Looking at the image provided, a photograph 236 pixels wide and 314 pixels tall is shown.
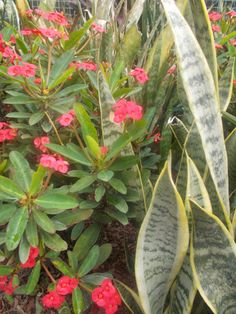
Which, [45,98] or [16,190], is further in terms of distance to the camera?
[45,98]

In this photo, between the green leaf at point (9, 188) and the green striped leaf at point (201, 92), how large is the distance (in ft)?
1.33

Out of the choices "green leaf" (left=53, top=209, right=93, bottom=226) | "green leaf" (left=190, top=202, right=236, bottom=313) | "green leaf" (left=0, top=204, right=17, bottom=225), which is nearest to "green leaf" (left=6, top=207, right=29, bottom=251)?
"green leaf" (left=0, top=204, right=17, bottom=225)

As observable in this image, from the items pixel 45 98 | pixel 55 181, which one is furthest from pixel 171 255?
pixel 45 98

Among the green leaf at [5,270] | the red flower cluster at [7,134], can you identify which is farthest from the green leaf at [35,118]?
the green leaf at [5,270]

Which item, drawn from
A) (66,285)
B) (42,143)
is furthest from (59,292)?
(42,143)

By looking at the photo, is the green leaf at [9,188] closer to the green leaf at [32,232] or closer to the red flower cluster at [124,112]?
the green leaf at [32,232]

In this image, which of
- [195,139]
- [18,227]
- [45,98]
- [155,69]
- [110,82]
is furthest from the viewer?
[155,69]

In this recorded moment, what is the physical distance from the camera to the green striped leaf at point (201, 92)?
92 centimetres

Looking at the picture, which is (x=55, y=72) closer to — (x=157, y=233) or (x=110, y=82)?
(x=110, y=82)

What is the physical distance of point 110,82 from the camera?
1277mm

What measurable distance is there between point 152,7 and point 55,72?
4.42ft

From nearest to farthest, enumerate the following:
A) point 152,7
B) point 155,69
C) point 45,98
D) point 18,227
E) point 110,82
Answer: point 18,227 → point 45,98 → point 110,82 → point 155,69 → point 152,7

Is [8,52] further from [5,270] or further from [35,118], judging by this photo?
[5,270]

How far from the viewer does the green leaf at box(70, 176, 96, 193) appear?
102 cm
